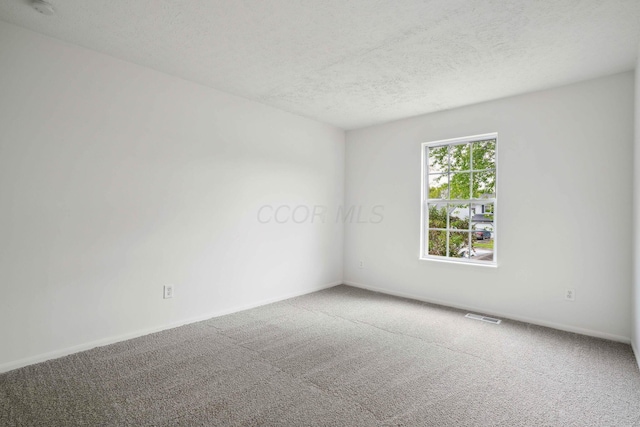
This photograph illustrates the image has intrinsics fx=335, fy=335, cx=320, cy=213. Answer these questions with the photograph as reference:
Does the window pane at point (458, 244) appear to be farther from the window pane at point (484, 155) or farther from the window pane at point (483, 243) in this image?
the window pane at point (484, 155)

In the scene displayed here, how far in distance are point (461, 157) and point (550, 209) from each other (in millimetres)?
1224

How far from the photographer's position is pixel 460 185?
4.36 meters

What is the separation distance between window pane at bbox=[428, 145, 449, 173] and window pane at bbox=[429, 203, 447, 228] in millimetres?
476

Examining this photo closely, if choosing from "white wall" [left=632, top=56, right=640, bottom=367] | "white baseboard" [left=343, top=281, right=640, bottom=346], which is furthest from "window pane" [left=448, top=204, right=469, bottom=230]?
"white wall" [left=632, top=56, right=640, bottom=367]

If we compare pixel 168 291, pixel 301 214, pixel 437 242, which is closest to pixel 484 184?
pixel 437 242

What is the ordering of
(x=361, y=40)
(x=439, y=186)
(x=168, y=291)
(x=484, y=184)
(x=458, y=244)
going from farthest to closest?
(x=439, y=186), (x=458, y=244), (x=484, y=184), (x=168, y=291), (x=361, y=40)

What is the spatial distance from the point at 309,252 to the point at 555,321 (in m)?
3.05

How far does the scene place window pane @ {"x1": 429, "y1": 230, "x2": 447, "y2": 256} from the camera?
454 centimetres

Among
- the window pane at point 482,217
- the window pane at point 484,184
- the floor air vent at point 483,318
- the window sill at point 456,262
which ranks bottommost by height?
the floor air vent at point 483,318

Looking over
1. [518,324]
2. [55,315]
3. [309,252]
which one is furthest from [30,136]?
[518,324]

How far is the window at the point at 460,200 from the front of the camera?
4.11 meters

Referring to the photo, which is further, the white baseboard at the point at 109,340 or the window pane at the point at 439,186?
the window pane at the point at 439,186

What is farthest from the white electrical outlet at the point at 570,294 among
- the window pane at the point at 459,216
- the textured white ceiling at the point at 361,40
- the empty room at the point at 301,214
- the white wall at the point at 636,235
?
the textured white ceiling at the point at 361,40

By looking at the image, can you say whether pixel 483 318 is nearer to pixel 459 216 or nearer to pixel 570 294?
pixel 570 294
